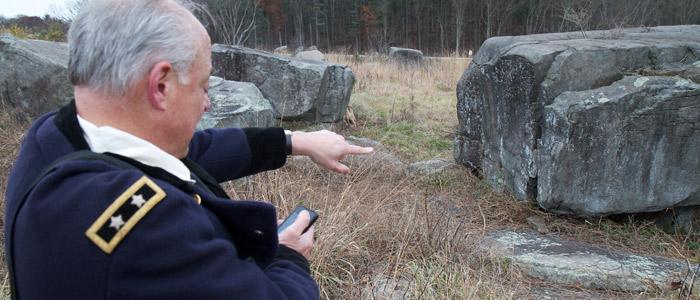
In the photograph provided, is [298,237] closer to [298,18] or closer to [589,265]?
[589,265]

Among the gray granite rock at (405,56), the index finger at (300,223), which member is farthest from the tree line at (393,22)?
the index finger at (300,223)

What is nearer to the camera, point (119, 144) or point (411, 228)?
point (119, 144)

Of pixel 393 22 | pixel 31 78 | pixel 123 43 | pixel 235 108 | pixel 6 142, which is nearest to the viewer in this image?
pixel 123 43

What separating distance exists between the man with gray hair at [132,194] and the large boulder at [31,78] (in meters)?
4.69

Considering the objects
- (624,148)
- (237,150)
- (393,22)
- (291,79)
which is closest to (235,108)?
(291,79)

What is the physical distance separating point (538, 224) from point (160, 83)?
11.4 feet

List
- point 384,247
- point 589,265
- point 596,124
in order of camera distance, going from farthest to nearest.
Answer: point 596,124 < point 589,265 < point 384,247

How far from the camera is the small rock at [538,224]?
3.96 meters

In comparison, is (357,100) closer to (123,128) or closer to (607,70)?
(607,70)

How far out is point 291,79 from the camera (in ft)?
22.9

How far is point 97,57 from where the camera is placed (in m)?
1.01

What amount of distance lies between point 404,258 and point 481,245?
0.71m

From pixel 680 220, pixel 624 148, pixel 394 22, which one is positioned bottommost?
pixel 680 220

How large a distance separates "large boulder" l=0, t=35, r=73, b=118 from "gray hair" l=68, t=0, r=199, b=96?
474 cm
